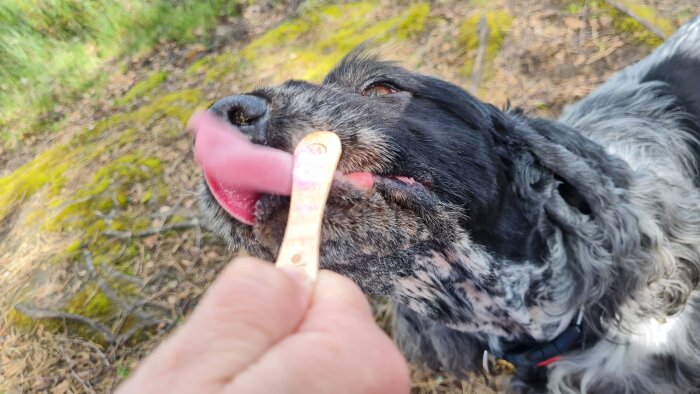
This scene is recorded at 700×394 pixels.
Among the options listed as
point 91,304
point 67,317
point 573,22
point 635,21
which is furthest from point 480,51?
point 67,317

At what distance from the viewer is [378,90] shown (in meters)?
2.17

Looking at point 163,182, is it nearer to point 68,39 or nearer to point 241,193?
point 241,193

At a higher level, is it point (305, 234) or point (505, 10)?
point (305, 234)

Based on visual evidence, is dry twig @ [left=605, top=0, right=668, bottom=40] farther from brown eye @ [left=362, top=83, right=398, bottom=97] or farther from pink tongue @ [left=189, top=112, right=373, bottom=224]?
pink tongue @ [left=189, top=112, right=373, bottom=224]

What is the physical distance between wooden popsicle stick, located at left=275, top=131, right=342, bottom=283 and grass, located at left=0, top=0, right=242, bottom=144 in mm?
7976

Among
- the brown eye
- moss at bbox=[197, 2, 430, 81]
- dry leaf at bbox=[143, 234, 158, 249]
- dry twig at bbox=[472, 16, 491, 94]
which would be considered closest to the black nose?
the brown eye

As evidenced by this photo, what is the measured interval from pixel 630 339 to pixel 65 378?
3.94 metres

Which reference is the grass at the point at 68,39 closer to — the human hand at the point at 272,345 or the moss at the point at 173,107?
the moss at the point at 173,107

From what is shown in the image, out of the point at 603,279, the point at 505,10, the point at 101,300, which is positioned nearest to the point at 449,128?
the point at 603,279

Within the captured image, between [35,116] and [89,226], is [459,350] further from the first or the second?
[35,116]

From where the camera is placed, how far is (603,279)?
212 cm

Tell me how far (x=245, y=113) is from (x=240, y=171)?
255 mm

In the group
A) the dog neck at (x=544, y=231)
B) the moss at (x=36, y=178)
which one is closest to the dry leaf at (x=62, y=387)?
the moss at (x=36, y=178)

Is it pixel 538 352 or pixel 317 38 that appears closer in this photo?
pixel 538 352
